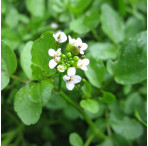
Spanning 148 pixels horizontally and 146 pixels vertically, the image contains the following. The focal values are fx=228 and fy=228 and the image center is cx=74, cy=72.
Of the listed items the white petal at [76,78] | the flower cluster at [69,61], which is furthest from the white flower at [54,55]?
the white petal at [76,78]

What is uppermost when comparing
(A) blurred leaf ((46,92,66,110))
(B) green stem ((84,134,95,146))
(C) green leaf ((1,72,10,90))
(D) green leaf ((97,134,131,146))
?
(C) green leaf ((1,72,10,90))

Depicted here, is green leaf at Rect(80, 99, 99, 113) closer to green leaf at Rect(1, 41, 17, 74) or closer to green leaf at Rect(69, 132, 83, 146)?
green leaf at Rect(69, 132, 83, 146)

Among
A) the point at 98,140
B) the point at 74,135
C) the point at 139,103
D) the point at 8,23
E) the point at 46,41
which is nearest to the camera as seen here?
the point at 46,41

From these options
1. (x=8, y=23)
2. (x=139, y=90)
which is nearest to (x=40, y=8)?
(x=8, y=23)

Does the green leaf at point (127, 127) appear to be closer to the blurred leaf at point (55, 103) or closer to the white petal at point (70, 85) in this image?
the blurred leaf at point (55, 103)

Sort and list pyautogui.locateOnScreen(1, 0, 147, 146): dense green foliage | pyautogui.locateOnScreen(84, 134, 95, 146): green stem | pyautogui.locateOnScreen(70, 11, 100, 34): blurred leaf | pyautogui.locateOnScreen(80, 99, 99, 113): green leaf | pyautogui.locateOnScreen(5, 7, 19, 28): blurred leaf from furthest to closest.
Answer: pyautogui.locateOnScreen(5, 7, 19, 28): blurred leaf, pyautogui.locateOnScreen(70, 11, 100, 34): blurred leaf, pyautogui.locateOnScreen(84, 134, 95, 146): green stem, pyautogui.locateOnScreen(1, 0, 147, 146): dense green foliage, pyautogui.locateOnScreen(80, 99, 99, 113): green leaf

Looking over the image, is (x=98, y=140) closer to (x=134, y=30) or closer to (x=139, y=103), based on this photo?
(x=139, y=103)

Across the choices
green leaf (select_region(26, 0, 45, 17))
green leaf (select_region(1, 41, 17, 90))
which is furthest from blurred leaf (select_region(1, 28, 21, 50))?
green leaf (select_region(1, 41, 17, 90))
